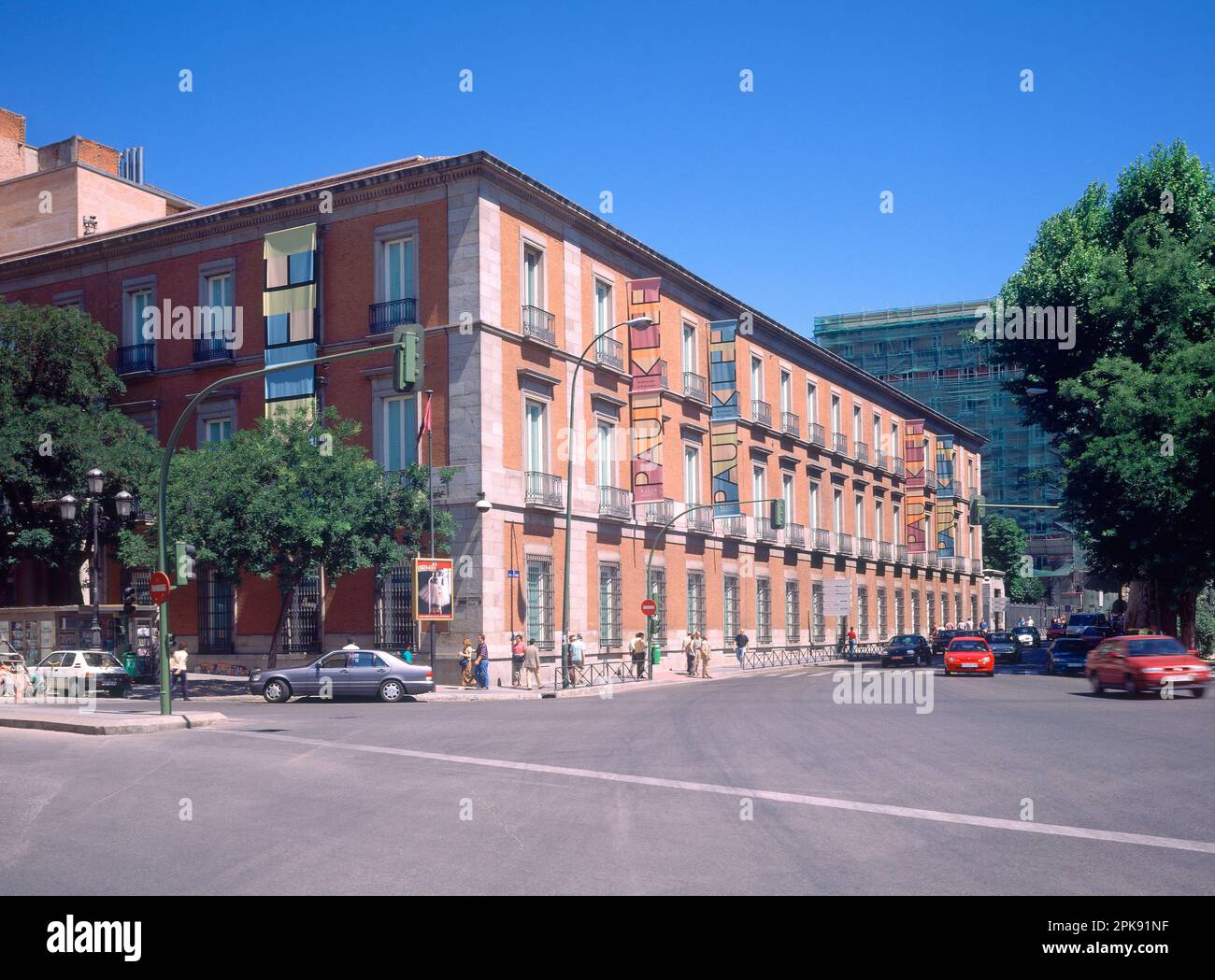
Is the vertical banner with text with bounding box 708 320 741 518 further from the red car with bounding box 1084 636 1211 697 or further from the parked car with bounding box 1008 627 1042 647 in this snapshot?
the parked car with bounding box 1008 627 1042 647

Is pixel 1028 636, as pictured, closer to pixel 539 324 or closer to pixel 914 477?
A: pixel 914 477

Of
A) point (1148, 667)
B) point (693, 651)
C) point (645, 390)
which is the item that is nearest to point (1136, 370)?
point (1148, 667)

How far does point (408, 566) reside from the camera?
36.3 m

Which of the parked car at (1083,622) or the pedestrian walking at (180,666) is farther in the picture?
the parked car at (1083,622)

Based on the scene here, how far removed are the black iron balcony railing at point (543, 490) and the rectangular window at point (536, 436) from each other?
0.33 metres

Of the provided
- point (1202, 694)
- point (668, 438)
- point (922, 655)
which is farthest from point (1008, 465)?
point (1202, 694)

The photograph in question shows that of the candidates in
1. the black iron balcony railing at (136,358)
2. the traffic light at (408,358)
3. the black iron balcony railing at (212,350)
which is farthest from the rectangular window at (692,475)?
the traffic light at (408,358)

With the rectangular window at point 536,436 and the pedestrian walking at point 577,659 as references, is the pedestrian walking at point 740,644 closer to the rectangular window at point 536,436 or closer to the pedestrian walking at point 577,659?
the pedestrian walking at point 577,659

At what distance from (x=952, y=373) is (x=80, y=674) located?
95.5 metres

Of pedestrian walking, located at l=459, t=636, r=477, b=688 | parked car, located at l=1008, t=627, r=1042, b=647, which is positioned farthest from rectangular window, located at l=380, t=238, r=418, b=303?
parked car, located at l=1008, t=627, r=1042, b=647

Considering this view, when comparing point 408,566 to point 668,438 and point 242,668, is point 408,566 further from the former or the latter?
point 668,438

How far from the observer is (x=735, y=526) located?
5331cm

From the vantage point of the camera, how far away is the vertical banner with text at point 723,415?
167 feet
